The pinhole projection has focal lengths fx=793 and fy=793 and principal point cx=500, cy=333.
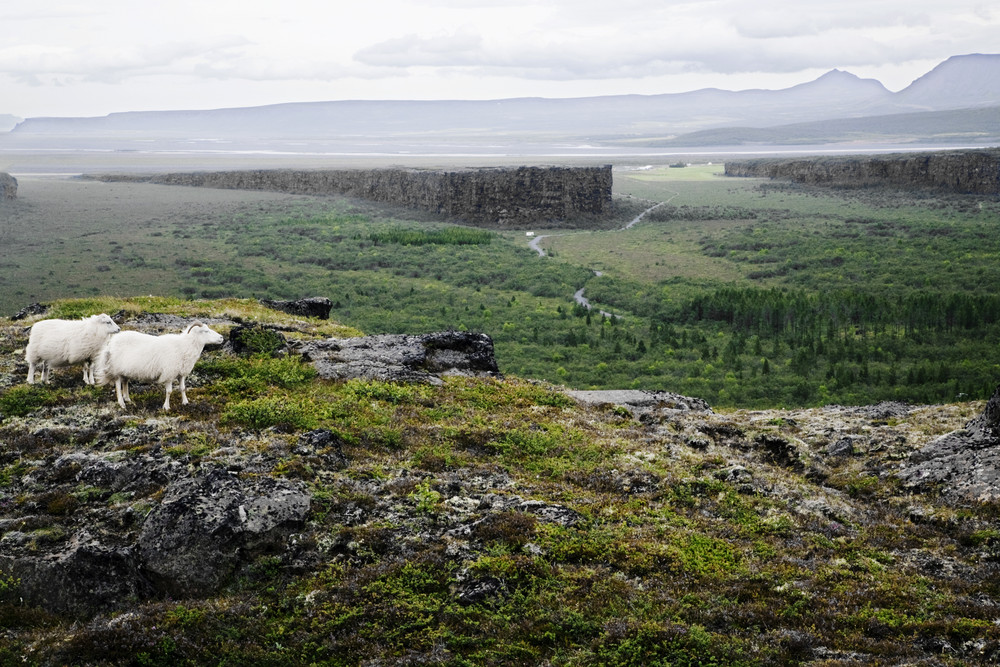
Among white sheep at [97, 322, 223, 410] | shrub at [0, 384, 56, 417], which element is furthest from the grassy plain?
shrub at [0, 384, 56, 417]

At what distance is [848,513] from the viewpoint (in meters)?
13.8

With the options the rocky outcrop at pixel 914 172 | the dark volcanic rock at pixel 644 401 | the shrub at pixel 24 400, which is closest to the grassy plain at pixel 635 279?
the rocky outcrop at pixel 914 172

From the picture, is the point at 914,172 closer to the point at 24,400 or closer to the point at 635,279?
the point at 635,279

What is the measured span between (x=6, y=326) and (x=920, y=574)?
2357 cm

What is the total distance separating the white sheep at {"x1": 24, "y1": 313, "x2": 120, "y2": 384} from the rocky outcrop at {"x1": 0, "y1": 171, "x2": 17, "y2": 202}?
8792 centimetres

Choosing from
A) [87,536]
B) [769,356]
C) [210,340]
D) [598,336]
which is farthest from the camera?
[598,336]

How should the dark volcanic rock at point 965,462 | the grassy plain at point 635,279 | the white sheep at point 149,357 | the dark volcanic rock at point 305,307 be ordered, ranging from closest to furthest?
1. the dark volcanic rock at point 965,462
2. the white sheep at point 149,357
3. the dark volcanic rock at point 305,307
4. the grassy plain at point 635,279

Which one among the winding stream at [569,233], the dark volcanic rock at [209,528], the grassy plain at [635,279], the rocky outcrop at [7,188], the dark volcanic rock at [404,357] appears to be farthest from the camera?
the rocky outcrop at [7,188]

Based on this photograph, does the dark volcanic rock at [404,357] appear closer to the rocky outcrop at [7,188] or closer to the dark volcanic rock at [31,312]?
the dark volcanic rock at [31,312]

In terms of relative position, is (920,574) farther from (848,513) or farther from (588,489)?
(588,489)

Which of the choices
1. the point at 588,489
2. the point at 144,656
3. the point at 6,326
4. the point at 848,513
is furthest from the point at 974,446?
the point at 6,326

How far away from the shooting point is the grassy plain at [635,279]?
34.9 metres

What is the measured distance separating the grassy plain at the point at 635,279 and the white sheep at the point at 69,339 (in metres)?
20.2

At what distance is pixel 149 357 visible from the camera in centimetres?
1505
